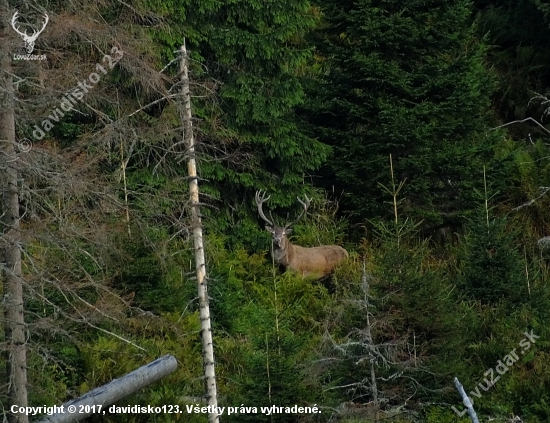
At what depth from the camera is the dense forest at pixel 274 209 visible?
8.94 meters

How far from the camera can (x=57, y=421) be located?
8.99 m

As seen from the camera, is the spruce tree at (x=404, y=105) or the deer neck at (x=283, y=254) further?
the spruce tree at (x=404, y=105)

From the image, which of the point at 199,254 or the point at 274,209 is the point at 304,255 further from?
the point at 199,254

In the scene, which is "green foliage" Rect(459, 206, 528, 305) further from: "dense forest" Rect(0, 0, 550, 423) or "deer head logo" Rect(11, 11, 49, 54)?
"deer head logo" Rect(11, 11, 49, 54)

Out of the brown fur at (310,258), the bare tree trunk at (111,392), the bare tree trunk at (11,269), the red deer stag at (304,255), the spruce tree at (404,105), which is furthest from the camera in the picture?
the spruce tree at (404,105)

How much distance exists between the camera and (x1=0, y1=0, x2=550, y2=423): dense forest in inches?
352

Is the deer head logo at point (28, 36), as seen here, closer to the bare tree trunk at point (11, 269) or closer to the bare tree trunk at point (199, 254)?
the bare tree trunk at point (11, 269)

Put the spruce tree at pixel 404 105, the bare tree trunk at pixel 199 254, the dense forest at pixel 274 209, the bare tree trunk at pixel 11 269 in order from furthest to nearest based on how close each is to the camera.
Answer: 1. the spruce tree at pixel 404 105
2. the bare tree trunk at pixel 199 254
3. the dense forest at pixel 274 209
4. the bare tree trunk at pixel 11 269

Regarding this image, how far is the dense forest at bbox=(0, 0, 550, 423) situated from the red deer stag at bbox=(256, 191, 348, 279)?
0.16 meters

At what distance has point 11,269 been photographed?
810 cm

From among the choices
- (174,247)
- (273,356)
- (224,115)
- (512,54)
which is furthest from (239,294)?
(512,54)

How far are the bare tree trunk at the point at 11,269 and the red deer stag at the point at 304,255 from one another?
6837 mm

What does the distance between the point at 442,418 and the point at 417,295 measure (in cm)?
148

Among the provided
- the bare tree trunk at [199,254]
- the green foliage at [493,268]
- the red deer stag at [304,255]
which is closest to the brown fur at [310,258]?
the red deer stag at [304,255]
